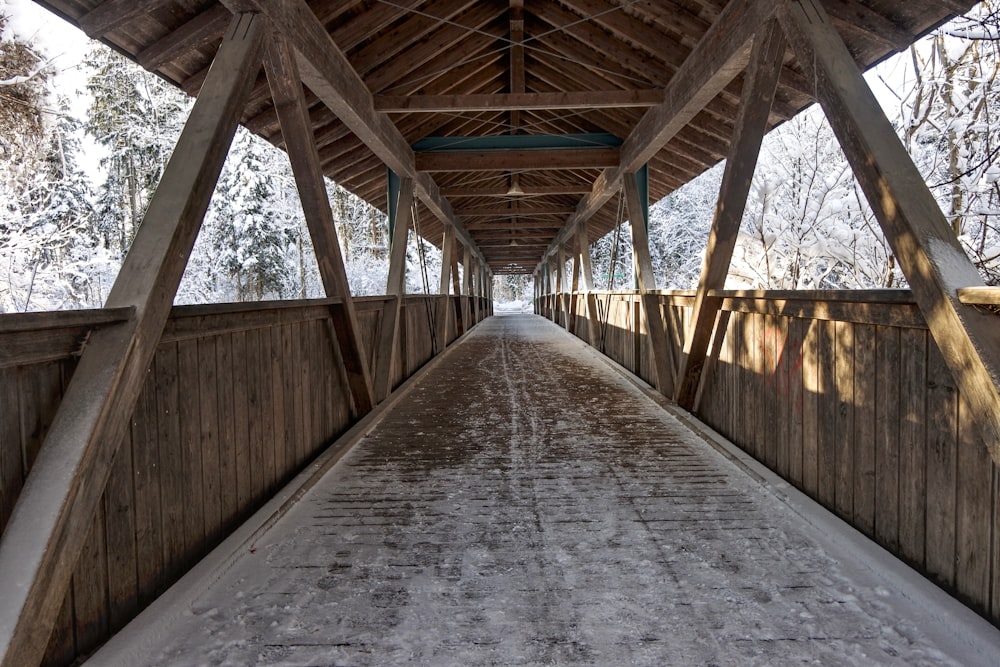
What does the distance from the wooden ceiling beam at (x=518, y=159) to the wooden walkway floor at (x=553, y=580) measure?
5.40 metres

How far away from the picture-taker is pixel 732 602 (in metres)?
2.08

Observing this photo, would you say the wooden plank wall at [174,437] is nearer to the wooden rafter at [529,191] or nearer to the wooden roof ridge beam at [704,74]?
the wooden roof ridge beam at [704,74]

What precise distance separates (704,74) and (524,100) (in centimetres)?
188

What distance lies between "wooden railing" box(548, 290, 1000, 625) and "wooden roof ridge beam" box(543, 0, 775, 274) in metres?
1.70

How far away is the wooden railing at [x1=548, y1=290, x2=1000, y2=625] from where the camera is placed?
1960 millimetres

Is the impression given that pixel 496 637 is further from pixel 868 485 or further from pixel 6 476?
pixel 868 485

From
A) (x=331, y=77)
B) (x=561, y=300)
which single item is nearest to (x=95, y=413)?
(x=331, y=77)

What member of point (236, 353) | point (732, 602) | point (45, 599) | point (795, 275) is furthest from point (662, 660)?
point (795, 275)

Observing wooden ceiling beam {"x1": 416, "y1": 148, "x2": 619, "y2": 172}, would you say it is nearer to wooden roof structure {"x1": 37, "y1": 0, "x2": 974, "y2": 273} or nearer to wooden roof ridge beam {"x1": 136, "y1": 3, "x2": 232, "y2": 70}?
wooden roof structure {"x1": 37, "y1": 0, "x2": 974, "y2": 273}

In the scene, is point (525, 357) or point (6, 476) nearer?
point (6, 476)

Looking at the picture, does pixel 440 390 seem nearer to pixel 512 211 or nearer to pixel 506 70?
pixel 506 70

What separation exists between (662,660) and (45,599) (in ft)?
5.60

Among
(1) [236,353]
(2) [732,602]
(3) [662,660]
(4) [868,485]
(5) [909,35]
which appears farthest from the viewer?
(5) [909,35]

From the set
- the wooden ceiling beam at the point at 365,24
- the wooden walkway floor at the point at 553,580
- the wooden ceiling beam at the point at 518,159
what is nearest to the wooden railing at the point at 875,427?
the wooden walkway floor at the point at 553,580
